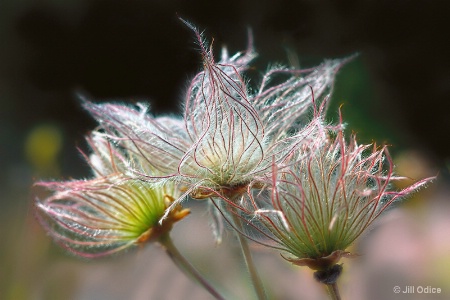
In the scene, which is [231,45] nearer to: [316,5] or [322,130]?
[316,5]

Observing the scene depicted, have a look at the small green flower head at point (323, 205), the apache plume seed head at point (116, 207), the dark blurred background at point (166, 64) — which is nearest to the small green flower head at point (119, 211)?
the apache plume seed head at point (116, 207)

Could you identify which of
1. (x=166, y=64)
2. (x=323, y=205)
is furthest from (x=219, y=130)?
(x=166, y=64)

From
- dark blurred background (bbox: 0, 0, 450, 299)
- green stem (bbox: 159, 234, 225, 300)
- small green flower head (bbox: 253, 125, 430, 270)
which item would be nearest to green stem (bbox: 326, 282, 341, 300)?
small green flower head (bbox: 253, 125, 430, 270)

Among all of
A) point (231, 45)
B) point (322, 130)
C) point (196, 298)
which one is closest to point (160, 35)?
point (231, 45)

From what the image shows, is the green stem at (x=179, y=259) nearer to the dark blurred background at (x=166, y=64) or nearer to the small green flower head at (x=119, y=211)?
the small green flower head at (x=119, y=211)

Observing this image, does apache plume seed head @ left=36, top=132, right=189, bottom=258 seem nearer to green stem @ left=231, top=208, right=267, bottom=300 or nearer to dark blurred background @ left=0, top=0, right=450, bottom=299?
green stem @ left=231, top=208, right=267, bottom=300

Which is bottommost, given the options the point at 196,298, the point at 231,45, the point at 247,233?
the point at 196,298
